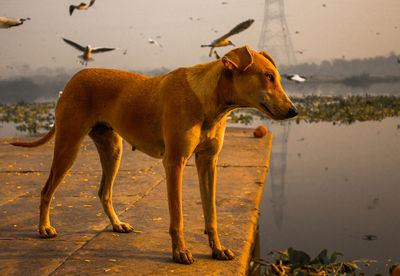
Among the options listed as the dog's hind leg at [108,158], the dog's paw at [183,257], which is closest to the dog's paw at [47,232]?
the dog's hind leg at [108,158]

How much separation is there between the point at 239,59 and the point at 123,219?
2.24 m

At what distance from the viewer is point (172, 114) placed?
294cm

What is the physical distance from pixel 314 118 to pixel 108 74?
12.6 metres

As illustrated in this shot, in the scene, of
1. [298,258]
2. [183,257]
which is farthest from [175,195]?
[298,258]

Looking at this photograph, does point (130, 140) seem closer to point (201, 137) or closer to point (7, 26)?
point (201, 137)

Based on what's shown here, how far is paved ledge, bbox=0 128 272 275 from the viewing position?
10.0 feet

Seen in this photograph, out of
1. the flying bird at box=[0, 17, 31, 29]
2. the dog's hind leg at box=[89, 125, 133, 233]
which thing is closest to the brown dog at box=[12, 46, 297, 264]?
the dog's hind leg at box=[89, 125, 133, 233]

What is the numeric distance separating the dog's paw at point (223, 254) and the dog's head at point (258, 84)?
1127 millimetres

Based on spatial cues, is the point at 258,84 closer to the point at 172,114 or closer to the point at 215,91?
the point at 215,91

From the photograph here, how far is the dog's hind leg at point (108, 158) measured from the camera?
12.2ft

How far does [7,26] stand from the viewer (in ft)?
19.1

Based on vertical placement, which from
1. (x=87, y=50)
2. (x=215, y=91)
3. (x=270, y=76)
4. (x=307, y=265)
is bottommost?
(x=307, y=265)

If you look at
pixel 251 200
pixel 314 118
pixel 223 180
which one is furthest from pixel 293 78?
pixel 314 118

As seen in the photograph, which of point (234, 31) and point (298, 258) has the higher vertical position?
point (234, 31)
